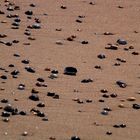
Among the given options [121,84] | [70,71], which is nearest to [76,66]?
[70,71]

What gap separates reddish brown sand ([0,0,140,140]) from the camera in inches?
289

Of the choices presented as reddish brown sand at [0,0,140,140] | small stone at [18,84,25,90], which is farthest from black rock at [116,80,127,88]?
small stone at [18,84,25,90]

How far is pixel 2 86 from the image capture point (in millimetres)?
8508

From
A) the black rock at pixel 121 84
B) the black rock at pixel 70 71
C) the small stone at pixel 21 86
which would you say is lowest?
the small stone at pixel 21 86

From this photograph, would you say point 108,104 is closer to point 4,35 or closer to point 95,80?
point 95,80

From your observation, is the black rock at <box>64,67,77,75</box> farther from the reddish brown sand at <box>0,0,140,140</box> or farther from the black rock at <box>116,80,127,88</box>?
the black rock at <box>116,80,127,88</box>

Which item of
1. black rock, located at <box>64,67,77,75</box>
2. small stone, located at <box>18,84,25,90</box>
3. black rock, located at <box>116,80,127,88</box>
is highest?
black rock, located at <box>64,67,77,75</box>

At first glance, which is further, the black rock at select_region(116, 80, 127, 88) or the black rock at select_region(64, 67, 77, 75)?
the black rock at select_region(64, 67, 77, 75)

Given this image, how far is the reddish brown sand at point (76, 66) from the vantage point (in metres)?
7.35

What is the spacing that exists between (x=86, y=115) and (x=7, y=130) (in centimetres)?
113

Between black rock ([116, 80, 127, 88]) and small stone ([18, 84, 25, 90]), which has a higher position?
black rock ([116, 80, 127, 88])

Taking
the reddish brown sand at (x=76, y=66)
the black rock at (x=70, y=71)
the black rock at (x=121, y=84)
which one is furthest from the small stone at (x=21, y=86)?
the black rock at (x=121, y=84)

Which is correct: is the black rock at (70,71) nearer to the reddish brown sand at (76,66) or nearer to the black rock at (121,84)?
the reddish brown sand at (76,66)

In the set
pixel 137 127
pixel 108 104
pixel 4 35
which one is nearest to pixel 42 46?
pixel 4 35
